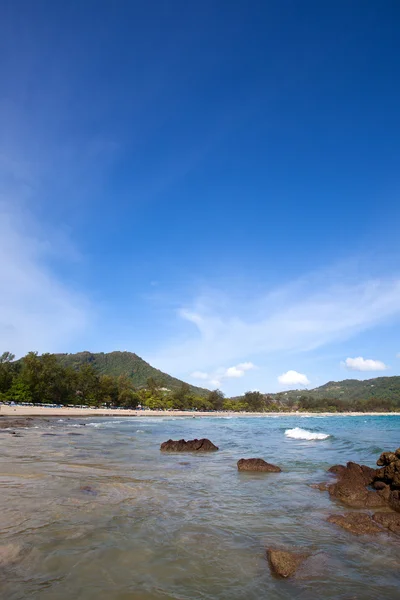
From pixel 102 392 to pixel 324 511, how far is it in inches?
4843

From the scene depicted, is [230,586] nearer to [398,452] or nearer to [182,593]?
[182,593]

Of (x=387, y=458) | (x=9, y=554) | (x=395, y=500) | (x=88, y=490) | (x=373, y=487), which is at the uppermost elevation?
(x=387, y=458)

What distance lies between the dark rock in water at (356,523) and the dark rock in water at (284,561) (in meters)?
2.09

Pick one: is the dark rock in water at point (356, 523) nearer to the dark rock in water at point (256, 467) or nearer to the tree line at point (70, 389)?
the dark rock in water at point (256, 467)

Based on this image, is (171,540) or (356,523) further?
(356,523)

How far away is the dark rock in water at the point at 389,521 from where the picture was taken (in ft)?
23.6

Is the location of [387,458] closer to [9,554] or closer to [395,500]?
[395,500]

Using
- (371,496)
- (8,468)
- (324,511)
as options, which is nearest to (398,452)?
(371,496)

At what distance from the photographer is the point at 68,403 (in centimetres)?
10931

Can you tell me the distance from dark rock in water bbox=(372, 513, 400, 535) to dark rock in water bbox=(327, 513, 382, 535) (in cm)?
20

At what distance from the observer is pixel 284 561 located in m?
5.15

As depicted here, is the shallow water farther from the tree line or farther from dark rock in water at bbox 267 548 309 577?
the tree line

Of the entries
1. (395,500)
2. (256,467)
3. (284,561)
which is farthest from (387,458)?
(284,561)

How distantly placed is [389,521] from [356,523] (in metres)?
0.87
